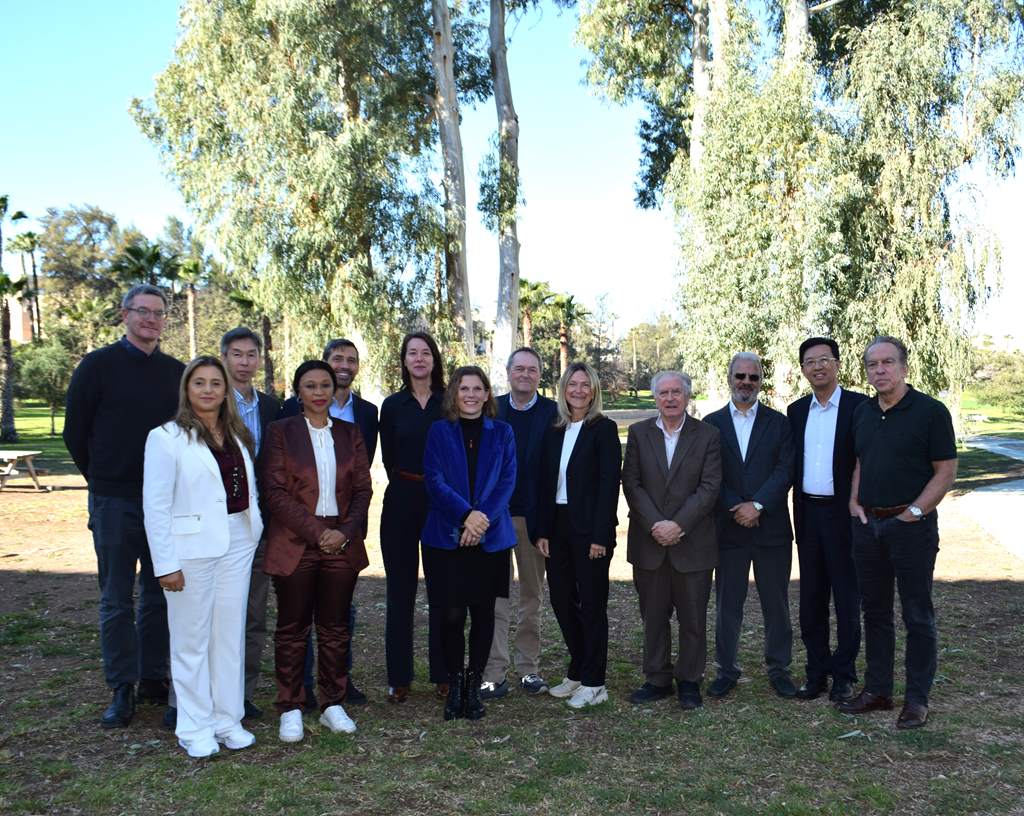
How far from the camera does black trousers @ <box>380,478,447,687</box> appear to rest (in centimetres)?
489

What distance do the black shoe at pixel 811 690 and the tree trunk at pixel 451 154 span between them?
12934 mm

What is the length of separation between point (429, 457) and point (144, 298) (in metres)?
1.71

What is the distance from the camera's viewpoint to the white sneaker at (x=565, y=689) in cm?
505

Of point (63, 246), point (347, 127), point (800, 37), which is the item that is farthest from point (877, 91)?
point (63, 246)

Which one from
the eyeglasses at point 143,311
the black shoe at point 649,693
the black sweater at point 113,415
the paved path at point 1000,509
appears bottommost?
the paved path at point 1000,509

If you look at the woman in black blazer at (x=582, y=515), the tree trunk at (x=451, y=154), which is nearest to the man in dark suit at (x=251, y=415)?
the woman in black blazer at (x=582, y=515)

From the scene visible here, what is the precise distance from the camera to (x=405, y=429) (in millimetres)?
4934

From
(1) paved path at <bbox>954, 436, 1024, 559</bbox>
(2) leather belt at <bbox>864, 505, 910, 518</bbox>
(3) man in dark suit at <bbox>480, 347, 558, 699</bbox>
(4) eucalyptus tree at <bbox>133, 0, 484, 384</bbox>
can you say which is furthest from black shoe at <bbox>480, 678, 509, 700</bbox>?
(4) eucalyptus tree at <bbox>133, 0, 484, 384</bbox>

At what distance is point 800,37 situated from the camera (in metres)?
14.8

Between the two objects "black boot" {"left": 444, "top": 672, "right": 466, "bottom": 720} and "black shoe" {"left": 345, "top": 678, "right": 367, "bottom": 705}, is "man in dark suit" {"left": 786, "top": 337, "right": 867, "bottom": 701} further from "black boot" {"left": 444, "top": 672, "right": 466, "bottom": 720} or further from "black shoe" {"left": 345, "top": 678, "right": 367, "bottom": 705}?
"black shoe" {"left": 345, "top": 678, "right": 367, "bottom": 705}

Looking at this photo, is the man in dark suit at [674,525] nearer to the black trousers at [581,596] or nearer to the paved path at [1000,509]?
the black trousers at [581,596]

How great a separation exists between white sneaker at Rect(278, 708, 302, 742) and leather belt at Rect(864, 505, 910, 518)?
3.11 m

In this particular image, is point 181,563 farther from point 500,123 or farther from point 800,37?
point 500,123

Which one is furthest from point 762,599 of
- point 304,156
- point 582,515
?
point 304,156
